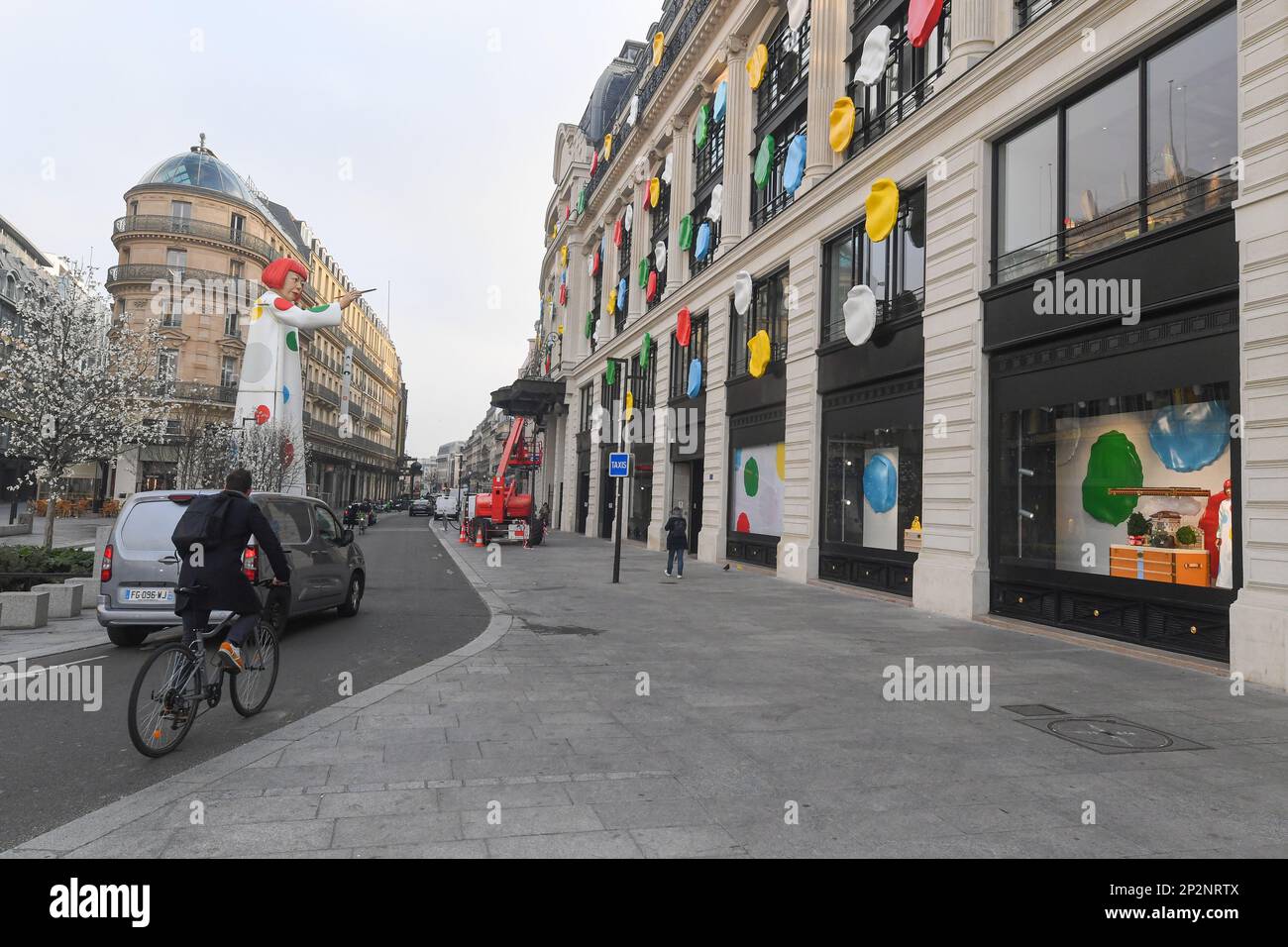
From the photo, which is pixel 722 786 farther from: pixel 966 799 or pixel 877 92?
pixel 877 92

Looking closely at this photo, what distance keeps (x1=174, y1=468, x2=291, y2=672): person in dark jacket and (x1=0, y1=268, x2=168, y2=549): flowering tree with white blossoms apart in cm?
1034

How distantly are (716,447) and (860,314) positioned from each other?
756 cm

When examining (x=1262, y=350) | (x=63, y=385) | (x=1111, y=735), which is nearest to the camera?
(x=1111, y=735)

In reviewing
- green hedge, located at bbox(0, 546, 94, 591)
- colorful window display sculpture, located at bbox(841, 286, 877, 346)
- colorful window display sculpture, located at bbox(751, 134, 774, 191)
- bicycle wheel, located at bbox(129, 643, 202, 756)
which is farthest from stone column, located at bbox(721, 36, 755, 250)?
bicycle wheel, located at bbox(129, 643, 202, 756)

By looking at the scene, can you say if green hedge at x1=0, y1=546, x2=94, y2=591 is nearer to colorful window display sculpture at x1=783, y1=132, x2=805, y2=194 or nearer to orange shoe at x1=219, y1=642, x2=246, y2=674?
orange shoe at x1=219, y1=642, x2=246, y2=674

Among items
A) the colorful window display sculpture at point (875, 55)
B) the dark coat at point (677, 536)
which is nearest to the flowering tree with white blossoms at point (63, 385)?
the dark coat at point (677, 536)

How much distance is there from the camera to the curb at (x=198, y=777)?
137 inches

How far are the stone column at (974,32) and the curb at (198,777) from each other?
11813 millimetres

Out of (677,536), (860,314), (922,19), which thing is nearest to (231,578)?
(860,314)

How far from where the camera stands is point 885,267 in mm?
14828

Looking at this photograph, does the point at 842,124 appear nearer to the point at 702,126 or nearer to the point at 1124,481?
the point at 1124,481

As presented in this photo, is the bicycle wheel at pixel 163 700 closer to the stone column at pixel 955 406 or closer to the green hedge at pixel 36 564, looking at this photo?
the green hedge at pixel 36 564

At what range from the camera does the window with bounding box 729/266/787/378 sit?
18.9 metres
